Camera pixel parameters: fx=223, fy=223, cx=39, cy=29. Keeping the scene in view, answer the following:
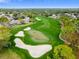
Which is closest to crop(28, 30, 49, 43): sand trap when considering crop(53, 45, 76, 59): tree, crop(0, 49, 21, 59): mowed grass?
crop(0, 49, 21, 59): mowed grass

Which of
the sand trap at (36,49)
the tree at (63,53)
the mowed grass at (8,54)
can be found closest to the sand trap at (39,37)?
the sand trap at (36,49)

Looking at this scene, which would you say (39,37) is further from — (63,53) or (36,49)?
(63,53)

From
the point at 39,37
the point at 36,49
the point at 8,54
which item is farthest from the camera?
the point at 39,37

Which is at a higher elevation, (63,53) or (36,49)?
(63,53)

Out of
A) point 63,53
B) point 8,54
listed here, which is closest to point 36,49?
point 8,54

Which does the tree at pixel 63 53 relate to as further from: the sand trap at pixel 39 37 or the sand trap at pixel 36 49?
the sand trap at pixel 39 37

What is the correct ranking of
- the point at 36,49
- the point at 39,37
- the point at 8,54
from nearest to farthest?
1. the point at 8,54
2. the point at 36,49
3. the point at 39,37

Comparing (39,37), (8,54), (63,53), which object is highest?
(63,53)

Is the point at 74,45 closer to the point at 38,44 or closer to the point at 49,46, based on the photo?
the point at 49,46

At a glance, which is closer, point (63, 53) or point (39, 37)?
point (63, 53)
